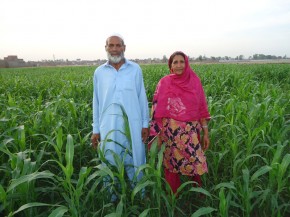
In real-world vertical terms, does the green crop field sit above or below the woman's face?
below

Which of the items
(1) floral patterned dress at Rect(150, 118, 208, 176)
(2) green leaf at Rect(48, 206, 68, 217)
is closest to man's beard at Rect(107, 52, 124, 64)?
(1) floral patterned dress at Rect(150, 118, 208, 176)

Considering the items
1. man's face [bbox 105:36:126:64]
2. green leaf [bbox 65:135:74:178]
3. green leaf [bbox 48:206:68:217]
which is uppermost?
man's face [bbox 105:36:126:64]

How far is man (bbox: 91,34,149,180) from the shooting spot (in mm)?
2068

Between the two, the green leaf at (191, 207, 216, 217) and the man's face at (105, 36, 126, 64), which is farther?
the man's face at (105, 36, 126, 64)

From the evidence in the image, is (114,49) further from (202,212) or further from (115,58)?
(202,212)

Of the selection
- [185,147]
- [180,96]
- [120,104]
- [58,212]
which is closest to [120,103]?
[120,104]

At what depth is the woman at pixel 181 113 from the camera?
2.07 m

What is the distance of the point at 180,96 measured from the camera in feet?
6.82

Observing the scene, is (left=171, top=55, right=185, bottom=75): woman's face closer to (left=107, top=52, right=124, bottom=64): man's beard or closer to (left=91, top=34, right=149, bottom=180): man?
(left=91, top=34, right=149, bottom=180): man

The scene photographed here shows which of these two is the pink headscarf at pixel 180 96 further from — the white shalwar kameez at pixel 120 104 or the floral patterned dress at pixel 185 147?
the white shalwar kameez at pixel 120 104

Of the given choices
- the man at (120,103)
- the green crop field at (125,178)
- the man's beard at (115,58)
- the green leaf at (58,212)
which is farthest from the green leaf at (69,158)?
the man's beard at (115,58)

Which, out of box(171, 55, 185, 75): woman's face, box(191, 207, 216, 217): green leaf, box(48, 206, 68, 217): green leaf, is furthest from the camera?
box(171, 55, 185, 75): woman's face

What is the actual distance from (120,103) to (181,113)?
0.52 m

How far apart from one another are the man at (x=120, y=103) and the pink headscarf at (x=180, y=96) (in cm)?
19
